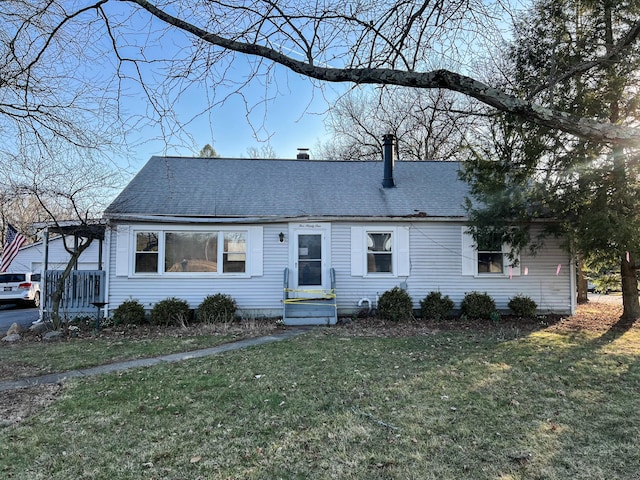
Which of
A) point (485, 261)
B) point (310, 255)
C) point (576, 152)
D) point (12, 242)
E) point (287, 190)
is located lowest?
point (485, 261)

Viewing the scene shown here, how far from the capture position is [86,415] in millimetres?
4105

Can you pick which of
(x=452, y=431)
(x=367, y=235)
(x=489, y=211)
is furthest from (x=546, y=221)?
(x=452, y=431)

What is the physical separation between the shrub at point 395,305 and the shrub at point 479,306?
1.58m

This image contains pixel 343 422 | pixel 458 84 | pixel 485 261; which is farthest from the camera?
pixel 485 261

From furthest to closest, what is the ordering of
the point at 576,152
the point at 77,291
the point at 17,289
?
the point at 17,289, the point at 77,291, the point at 576,152

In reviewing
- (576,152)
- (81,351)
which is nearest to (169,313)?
(81,351)

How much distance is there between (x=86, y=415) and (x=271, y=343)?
3.90 metres

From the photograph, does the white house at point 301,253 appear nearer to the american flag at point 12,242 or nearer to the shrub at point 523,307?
the shrub at point 523,307

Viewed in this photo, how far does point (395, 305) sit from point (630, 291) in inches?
235

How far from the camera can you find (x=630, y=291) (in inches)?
396

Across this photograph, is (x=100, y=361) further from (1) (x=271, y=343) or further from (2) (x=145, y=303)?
(2) (x=145, y=303)

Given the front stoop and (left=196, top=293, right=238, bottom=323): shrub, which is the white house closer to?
the front stoop

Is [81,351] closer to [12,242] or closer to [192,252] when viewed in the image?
[192,252]

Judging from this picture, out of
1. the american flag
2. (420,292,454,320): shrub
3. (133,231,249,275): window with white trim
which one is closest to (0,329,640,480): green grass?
(420,292,454,320): shrub
